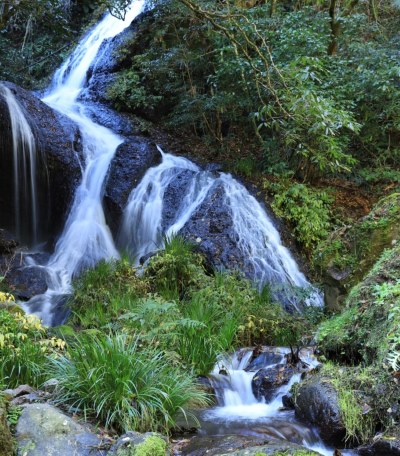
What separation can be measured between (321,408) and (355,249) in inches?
126

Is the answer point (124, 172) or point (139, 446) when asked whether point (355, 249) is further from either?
point (124, 172)

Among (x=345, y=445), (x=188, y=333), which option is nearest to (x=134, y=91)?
(x=188, y=333)

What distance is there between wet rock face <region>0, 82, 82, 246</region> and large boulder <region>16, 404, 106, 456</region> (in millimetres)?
7909

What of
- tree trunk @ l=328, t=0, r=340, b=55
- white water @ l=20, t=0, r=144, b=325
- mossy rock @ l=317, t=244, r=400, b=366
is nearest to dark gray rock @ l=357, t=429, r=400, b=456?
mossy rock @ l=317, t=244, r=400, b=366

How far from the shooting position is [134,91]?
47.6 feet

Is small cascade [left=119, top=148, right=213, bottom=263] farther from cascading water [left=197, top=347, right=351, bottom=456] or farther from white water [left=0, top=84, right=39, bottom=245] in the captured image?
cascading water [left=197, top=347, right=351, bottom=456]

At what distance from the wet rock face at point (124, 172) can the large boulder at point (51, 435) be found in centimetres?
740

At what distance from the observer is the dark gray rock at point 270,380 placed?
196 inches

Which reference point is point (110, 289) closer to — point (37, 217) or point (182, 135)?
point (37, 217)

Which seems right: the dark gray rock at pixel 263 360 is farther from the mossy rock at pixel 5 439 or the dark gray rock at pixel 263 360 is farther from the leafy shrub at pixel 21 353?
the mossy rock at pixel 5 439

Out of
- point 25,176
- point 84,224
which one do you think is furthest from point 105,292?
point 25,176

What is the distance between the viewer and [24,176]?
420 inches

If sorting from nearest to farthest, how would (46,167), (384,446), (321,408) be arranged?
(384,446)
(321,408)
(46,167)

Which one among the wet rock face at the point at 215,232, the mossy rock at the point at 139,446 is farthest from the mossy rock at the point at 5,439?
the wet rock face at the point at 215,232
